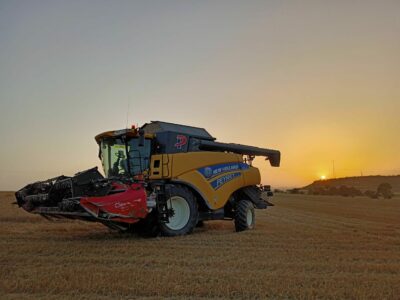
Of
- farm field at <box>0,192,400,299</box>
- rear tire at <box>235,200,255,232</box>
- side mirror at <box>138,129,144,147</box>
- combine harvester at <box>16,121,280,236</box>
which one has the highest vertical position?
side mirror at <box>138,129,144,147</box>

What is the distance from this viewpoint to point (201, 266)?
650cm

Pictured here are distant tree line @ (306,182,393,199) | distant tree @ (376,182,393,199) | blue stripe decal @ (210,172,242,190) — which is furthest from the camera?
distant tree line @ (306,182,393,199)

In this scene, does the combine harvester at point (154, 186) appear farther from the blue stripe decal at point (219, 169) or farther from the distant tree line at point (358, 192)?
the distant tree line at point (358, 192)

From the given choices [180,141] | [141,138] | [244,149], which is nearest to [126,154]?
[141,138]

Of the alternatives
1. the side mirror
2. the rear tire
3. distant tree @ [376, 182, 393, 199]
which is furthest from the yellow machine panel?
distant tree @ [376, 182, 393, 199]

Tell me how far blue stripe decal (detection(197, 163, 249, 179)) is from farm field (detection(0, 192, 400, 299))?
163 centimetres

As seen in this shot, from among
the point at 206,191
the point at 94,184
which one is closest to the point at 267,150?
the point at 206,191

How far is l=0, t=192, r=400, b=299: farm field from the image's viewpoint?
5059 millimetres

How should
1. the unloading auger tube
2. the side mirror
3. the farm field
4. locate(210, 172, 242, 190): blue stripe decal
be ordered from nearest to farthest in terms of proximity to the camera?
the farm field
the side mirror
locate(210, 172, 242, 190): blue stripe decal
the unloading auger tube

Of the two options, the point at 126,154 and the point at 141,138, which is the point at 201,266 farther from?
the point at 126,154

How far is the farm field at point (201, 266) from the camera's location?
16.6 feet

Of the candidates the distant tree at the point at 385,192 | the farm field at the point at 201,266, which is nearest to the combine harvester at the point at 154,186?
the farm field at the point at 201,266

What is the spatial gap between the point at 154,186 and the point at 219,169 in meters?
2.16

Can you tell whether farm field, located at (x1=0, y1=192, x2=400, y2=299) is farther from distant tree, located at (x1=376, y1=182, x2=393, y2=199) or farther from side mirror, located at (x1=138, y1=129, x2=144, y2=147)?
distant tree, located at (x1=376, y1=182, x2=393, y2=199)
